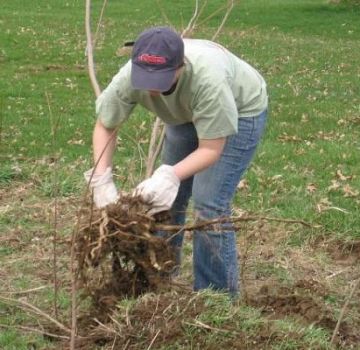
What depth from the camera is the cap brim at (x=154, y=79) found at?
133 inches

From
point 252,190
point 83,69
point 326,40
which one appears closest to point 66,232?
point 252,190

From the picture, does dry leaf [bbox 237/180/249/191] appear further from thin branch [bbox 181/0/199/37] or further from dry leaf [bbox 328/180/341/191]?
thin branch [bbox 181/0/199/37]

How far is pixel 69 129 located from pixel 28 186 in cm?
221

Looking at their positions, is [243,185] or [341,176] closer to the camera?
[243,185]

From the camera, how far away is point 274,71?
43.4ft

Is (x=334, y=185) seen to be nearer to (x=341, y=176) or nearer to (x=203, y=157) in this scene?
(x=341, y=176)

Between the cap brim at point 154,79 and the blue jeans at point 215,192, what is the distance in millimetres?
574

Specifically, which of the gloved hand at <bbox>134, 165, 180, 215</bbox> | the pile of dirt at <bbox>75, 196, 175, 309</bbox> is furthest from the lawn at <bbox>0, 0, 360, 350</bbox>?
the gloved hand at <bbox>134, 165, 180, 215</bbox>

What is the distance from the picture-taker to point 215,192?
12.9ft

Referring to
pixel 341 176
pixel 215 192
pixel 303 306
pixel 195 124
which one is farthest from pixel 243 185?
pixel 195 124

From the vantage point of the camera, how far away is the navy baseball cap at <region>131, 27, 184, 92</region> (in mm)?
3387

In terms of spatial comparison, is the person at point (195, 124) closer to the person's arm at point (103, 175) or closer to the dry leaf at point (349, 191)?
the person's arm at point (103, 175)

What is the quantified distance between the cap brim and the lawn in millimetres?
412

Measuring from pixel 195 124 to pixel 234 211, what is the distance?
219cm
